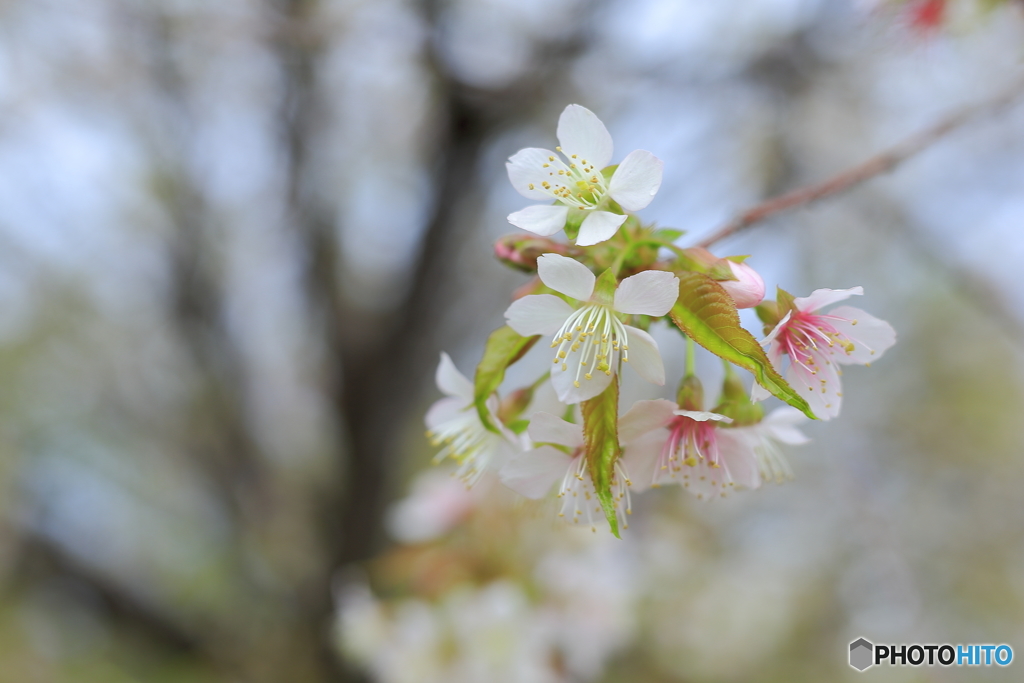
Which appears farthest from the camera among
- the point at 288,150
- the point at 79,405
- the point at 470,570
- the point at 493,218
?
the point at 79,405

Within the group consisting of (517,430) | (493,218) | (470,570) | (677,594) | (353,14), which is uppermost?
(353,14)

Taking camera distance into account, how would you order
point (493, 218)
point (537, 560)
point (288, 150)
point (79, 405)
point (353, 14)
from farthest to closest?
point (79, 405), point (493, 218), point (288, 150), point (353, 14), point (537, 560)

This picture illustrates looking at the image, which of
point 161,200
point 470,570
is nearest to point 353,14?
point 161,200

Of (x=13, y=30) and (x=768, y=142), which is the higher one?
(x=13, y=30)

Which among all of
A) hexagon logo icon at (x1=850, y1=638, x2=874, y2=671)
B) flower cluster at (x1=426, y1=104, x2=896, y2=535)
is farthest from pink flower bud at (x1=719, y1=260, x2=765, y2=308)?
hexagon logo icon at (x1=850, y1=638, x2=874, y2=671)

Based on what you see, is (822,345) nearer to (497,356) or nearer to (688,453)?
(688,453)

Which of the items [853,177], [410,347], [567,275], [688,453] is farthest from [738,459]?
[410,347]

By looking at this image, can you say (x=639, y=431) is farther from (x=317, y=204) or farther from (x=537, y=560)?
(x=317, y=204)

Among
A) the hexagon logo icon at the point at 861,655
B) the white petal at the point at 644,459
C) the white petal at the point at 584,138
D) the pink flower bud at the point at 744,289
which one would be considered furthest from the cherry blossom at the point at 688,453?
the hexagon logo icon at the point at 861,655

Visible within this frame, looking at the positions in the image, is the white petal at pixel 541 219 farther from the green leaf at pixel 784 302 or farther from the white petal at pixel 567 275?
the green leaf at pixel 784 302
